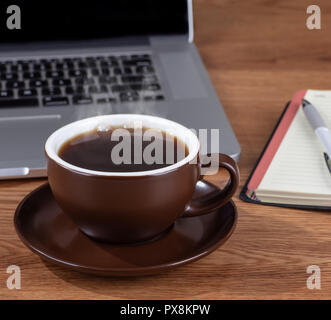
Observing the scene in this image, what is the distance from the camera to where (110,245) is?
49cm

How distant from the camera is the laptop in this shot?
0.68 meters

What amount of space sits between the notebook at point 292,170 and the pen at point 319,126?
1cm

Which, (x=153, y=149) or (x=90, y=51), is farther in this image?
(x=90, y=51)

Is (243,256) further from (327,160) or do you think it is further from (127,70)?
(127,70)

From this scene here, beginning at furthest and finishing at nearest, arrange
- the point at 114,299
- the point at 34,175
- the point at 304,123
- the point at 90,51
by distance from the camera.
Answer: the point at 90,51 < the point at 304,123 < the point at 34,175 < the point at 114,299

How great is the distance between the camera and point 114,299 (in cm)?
45

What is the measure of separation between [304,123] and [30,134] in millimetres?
329

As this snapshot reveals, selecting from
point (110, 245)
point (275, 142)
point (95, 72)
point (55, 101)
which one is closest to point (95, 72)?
point (95, 72)

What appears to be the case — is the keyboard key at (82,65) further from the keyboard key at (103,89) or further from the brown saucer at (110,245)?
the brown saucer at (110,245)

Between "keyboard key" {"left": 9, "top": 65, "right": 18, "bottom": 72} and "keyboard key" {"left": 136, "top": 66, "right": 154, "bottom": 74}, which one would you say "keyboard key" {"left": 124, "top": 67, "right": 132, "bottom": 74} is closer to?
"keyboard key" {"left": 136, "top": 66, "right": 154, "bottom": 74}

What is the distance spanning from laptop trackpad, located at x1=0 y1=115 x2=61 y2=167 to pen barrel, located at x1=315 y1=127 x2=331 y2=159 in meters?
0.30

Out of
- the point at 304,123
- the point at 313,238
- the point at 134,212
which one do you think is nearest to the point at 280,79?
the point at 304,123

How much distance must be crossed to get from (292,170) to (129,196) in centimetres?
23

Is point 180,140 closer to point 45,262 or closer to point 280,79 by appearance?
point 45,262
